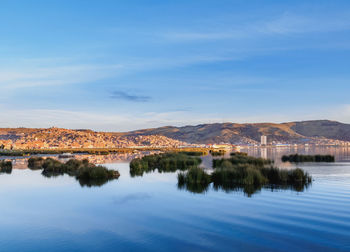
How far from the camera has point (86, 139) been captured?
150 m

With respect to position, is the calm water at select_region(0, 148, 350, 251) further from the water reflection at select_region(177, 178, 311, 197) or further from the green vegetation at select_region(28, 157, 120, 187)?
the green vegetation at select_region(28, 157, 120, 187)

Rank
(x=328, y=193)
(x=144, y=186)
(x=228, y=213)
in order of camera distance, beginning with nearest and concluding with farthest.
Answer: (x=228, y=213) < (x=328, y=193) < (x=144, y=186)

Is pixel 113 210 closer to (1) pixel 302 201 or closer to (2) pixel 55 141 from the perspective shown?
(1) pixel 302 201

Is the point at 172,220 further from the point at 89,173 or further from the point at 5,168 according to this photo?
the point at 5,168

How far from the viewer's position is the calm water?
32.8 ft

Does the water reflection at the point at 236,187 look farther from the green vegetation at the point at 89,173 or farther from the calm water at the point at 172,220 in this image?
the green vegetation at the point at 89,173

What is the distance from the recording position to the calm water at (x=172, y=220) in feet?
32.8

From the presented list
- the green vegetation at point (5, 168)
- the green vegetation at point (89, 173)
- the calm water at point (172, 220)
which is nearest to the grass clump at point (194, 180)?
the calm water at point (172, 220)

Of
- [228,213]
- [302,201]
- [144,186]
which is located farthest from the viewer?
[144,186]

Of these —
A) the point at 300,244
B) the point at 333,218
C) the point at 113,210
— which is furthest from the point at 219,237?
the point at 113,210

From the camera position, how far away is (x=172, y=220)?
12.8 m

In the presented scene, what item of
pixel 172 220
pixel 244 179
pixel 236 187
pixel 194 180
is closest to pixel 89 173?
pixel 194 180

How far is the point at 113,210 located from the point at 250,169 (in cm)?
1033

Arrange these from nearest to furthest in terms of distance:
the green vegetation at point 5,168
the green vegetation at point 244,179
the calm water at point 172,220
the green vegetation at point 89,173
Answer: the calm water at point 172,220, the green vegetation at point 244,179, the green vegetation at point 89,173, the green vegetation at point 5,168
